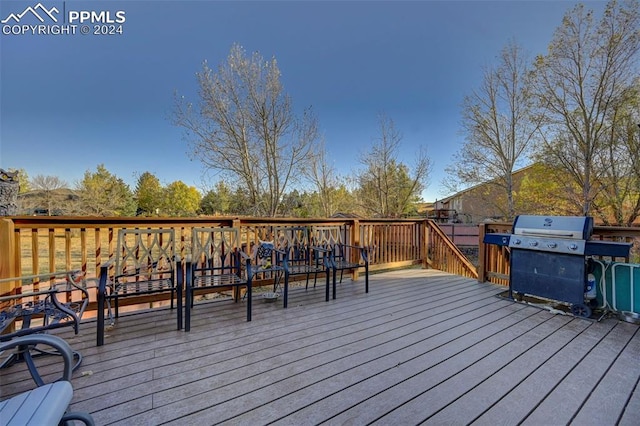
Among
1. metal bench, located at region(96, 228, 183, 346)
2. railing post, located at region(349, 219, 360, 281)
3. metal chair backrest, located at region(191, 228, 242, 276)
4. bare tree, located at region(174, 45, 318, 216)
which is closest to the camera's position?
metal bench, located at region(96, 228, 183, 346)

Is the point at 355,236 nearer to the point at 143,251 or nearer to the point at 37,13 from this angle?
the point at 143,251

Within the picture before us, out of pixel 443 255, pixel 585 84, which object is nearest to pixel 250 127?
pixel 443 255

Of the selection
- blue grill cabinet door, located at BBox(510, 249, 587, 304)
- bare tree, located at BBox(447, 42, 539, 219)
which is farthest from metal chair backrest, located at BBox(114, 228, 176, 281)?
bare tree, located at BBox(447, 42, 539, 219)

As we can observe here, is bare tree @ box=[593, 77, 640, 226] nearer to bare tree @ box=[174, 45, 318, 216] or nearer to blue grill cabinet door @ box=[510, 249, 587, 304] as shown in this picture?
blue grill cabinet door @ box=[510, 249, 587, 304]

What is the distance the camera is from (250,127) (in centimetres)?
902

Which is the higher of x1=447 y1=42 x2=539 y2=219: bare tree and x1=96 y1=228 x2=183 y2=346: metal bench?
x1=447 y1=42 x2=539 y2=219: bare tree

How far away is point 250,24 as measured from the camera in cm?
723

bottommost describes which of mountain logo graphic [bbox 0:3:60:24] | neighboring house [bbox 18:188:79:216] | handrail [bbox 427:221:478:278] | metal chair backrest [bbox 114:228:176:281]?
handrail [bbox 427:221:478:278]

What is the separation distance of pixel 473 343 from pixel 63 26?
6296mm

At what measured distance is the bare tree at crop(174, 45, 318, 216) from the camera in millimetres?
8516

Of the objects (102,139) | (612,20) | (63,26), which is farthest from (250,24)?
(612,20)

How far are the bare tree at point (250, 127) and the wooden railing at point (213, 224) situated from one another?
14.4 ft

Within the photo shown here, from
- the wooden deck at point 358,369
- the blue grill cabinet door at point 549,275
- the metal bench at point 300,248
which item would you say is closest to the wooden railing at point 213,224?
the metal bench at point 300,248

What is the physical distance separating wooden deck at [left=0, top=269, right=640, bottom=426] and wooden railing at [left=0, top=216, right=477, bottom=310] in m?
0.78
